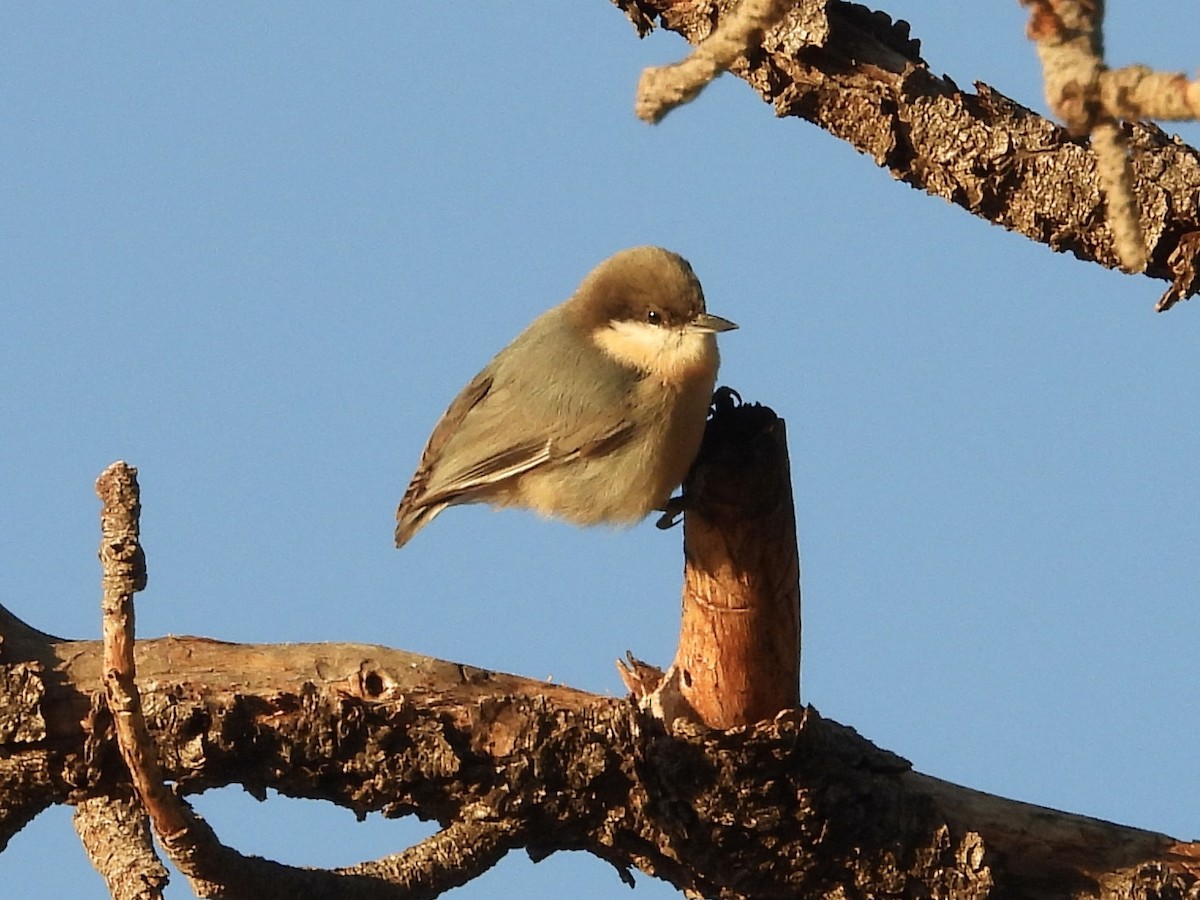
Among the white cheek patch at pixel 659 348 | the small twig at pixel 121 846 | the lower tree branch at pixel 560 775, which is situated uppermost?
the white cheek patch at pixel 659 348

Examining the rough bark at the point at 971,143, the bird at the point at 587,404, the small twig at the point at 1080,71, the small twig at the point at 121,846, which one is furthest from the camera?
the bird at the point at 587,404

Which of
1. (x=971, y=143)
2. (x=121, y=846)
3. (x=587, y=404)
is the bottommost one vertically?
(x=121, y=846)

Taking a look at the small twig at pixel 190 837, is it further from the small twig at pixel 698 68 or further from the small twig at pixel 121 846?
the small twig at pixel 698 68

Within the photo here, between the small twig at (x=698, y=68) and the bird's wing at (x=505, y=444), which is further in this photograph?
the bird's wing at (x=505, y=444)

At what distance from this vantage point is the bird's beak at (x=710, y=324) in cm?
544

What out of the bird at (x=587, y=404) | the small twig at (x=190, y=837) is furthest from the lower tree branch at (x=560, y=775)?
the bird at (x=587, y=404)

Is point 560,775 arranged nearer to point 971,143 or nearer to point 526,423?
point 526,423

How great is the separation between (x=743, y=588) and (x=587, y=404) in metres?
1.18

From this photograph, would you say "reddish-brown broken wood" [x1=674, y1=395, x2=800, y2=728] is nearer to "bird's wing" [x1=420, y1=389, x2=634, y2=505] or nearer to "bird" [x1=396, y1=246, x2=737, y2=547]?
"bird" [x1=396, y1=246, x2=737, y2=547]

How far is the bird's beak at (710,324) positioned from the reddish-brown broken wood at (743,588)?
36.6 inches

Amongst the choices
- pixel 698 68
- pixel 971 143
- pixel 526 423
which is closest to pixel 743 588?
pixel 526 423

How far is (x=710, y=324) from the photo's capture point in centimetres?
545

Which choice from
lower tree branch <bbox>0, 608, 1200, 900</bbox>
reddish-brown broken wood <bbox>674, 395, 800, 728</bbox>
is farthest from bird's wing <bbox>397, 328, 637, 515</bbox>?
lower tree branch <bbox>0, 608, 1200, 900</bbox>

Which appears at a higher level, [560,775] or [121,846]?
[560,775]
